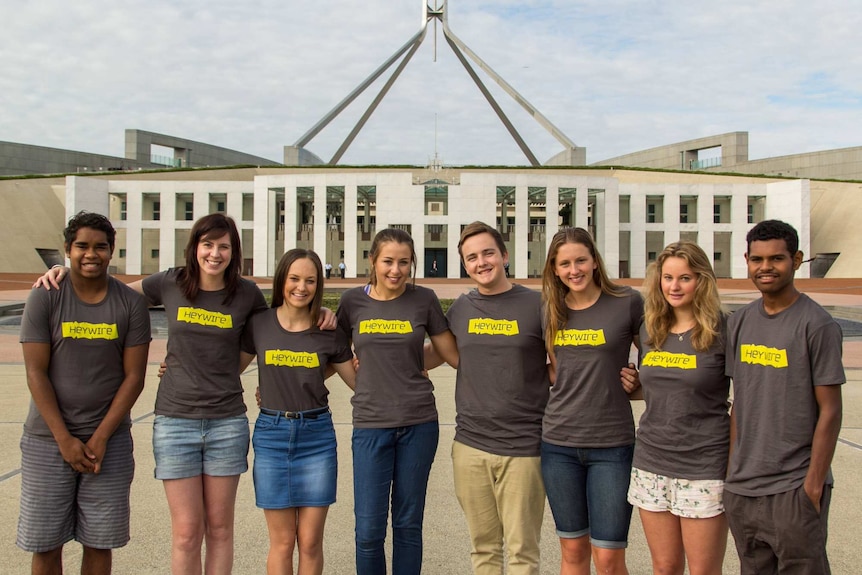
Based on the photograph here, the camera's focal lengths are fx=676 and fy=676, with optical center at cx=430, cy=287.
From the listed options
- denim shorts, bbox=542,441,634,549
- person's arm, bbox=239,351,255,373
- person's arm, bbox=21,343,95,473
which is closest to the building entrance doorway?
person's arm, bbox=239,351,255,373

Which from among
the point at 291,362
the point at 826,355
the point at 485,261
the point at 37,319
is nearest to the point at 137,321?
the point at 37,319

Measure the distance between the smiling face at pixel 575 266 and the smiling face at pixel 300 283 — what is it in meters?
1.03

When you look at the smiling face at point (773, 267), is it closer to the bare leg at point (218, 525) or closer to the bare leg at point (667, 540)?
the bare leg at point (667, 540)

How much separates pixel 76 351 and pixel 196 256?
0.60m

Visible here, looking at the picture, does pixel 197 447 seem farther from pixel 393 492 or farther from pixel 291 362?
pixel 393 492

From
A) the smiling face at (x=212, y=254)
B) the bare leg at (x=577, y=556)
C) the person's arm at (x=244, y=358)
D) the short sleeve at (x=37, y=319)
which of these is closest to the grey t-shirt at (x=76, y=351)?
the short sleeve at (x=37, y=319)

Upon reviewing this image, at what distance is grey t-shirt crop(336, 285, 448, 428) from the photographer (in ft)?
9.21

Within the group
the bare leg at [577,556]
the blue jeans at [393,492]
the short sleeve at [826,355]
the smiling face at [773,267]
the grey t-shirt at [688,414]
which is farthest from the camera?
the blue jeans at [393,492]

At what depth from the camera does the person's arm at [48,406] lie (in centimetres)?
253

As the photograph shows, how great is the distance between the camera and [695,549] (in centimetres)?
241

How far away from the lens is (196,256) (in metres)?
2.88

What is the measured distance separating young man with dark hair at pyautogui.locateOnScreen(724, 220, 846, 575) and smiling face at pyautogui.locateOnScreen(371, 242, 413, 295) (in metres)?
1.32

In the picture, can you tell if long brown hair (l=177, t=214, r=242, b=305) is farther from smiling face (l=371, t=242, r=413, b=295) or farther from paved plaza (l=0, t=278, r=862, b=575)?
paved plaza (l=0, t=278, r=862, b=575)

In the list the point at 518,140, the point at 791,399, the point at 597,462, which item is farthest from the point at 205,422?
the point at 518,140
